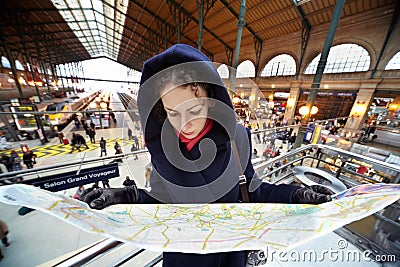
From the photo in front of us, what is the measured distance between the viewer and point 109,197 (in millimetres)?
619

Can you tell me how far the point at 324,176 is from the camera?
1457 millimetres

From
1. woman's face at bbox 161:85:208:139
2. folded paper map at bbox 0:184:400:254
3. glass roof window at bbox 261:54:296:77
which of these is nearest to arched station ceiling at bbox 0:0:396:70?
glass roof window at bbox 261:54:296:77

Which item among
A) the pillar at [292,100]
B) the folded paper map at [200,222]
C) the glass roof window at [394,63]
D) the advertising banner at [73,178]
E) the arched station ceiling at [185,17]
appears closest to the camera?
the folded paper map at [200,222]

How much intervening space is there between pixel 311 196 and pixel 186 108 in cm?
71

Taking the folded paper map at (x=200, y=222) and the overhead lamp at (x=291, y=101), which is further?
the overhead lamp at (x=291, y=101)

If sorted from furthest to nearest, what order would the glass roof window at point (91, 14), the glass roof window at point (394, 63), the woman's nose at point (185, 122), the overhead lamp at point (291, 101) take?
the glass roof window at point (91, 14) < the overhead lamp at point (291, 101) < the glass roof window at point (394, 63) < the woman's nose at point (185, 122)

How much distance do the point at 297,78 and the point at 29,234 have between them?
13.6m

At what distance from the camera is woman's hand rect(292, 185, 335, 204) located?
0.68 m

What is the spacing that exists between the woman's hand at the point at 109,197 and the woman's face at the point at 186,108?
36cm

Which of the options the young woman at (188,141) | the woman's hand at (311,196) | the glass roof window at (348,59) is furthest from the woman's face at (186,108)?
the glass roof window at (348,59)

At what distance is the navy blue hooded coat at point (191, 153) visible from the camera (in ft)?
2.17

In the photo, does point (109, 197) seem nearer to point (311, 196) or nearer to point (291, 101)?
point (311, 196)

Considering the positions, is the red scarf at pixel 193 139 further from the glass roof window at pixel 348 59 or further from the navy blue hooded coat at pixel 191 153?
the glass roof window at pixel 348 59

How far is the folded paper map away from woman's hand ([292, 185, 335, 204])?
0.18 meters
